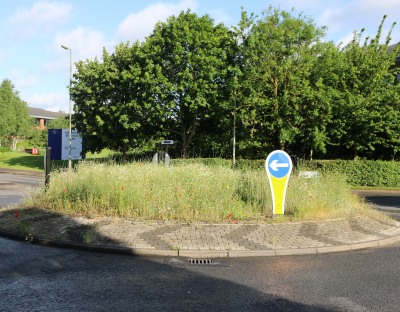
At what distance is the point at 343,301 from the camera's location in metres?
4.69

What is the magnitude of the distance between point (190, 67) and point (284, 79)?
6805 mm

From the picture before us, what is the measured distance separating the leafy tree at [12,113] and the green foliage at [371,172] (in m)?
54.7

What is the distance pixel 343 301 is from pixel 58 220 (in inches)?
254

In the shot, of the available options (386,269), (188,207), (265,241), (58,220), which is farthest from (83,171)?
(386,269)

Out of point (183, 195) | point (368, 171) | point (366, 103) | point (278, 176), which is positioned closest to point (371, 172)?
point (368, 171)

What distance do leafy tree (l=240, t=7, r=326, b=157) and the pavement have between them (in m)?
17.4

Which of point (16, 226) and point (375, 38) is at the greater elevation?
point (375, 38)

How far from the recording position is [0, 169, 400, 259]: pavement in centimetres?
706

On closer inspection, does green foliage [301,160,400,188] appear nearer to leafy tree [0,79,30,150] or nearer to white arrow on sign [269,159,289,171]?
white arrow on sign [269,159,289,171]

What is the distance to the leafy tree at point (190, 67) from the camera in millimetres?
27453

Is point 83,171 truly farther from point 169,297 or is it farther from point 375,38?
point 375,38

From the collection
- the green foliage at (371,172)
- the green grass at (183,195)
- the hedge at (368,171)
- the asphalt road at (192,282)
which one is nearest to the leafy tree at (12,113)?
the hedge at (368,171)

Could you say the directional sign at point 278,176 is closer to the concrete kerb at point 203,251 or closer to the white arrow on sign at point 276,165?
the white arrow on sign at point 276,165

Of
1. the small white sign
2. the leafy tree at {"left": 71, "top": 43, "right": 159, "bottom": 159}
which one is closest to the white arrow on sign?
the leafy tree at {"left": 71, "top": 43, "right": 159, "bottom": 159}
